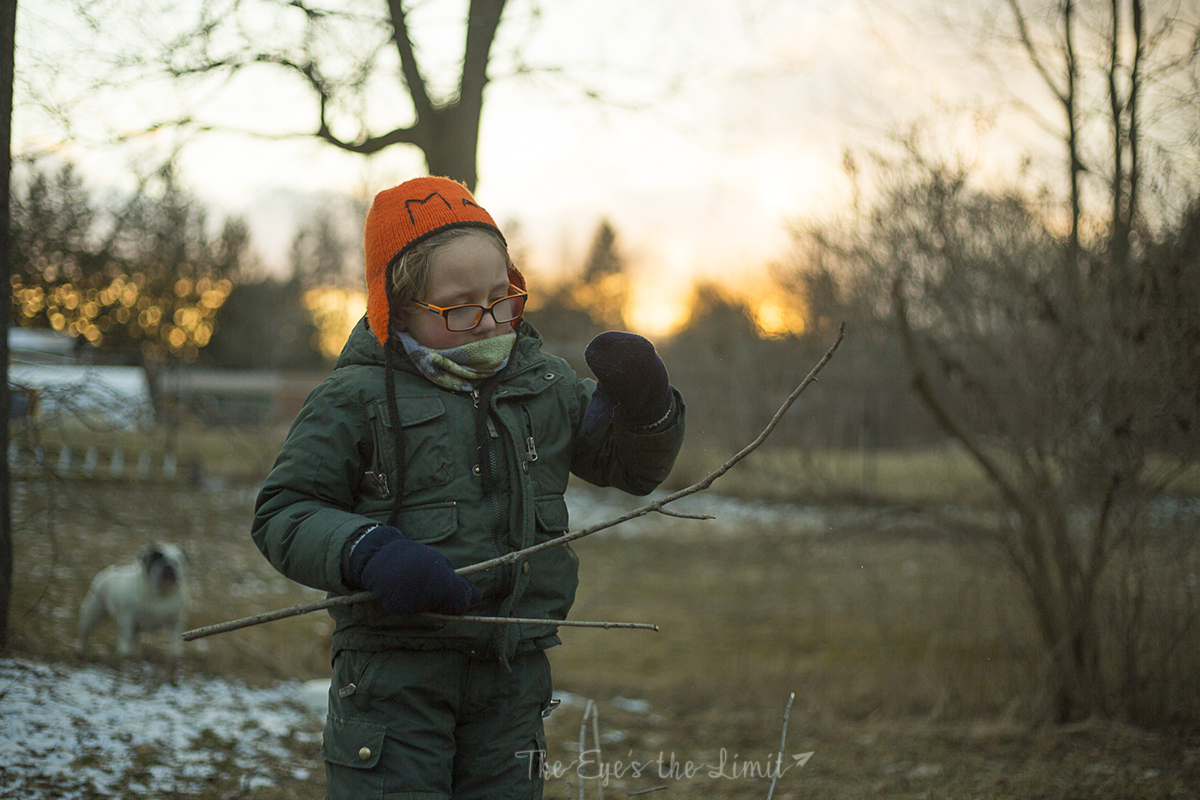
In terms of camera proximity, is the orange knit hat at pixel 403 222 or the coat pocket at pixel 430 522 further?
the orange knit hat at pixel 403 222

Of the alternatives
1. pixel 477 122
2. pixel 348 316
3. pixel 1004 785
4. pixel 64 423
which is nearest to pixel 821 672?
pixel 1004 785

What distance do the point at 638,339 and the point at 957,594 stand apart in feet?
15.3

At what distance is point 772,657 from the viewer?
6.74m

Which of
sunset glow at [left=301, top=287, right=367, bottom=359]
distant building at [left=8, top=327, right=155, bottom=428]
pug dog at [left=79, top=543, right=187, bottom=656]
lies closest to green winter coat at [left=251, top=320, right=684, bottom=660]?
distant building at [left=8, top=327, right=155, bottom=428]

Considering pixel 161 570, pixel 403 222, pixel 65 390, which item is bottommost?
pixel 161 570

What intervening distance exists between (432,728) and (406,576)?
0.38 meters

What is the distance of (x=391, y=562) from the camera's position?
1.56 metres

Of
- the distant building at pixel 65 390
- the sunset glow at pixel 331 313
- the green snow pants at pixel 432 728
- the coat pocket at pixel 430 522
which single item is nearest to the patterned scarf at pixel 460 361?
the coat pocket at pixel 430 522

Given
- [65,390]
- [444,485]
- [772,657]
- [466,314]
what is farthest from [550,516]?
[772,657]

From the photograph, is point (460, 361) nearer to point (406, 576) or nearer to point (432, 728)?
point (406, 576)

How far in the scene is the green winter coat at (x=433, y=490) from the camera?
172 cm

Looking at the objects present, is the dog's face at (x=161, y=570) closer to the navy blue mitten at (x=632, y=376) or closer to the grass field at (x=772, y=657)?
the grass field at (x=772, y=657)

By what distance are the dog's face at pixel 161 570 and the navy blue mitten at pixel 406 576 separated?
13.4 feet

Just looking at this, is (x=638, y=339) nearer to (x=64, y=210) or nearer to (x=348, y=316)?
(x=64, y=210)
